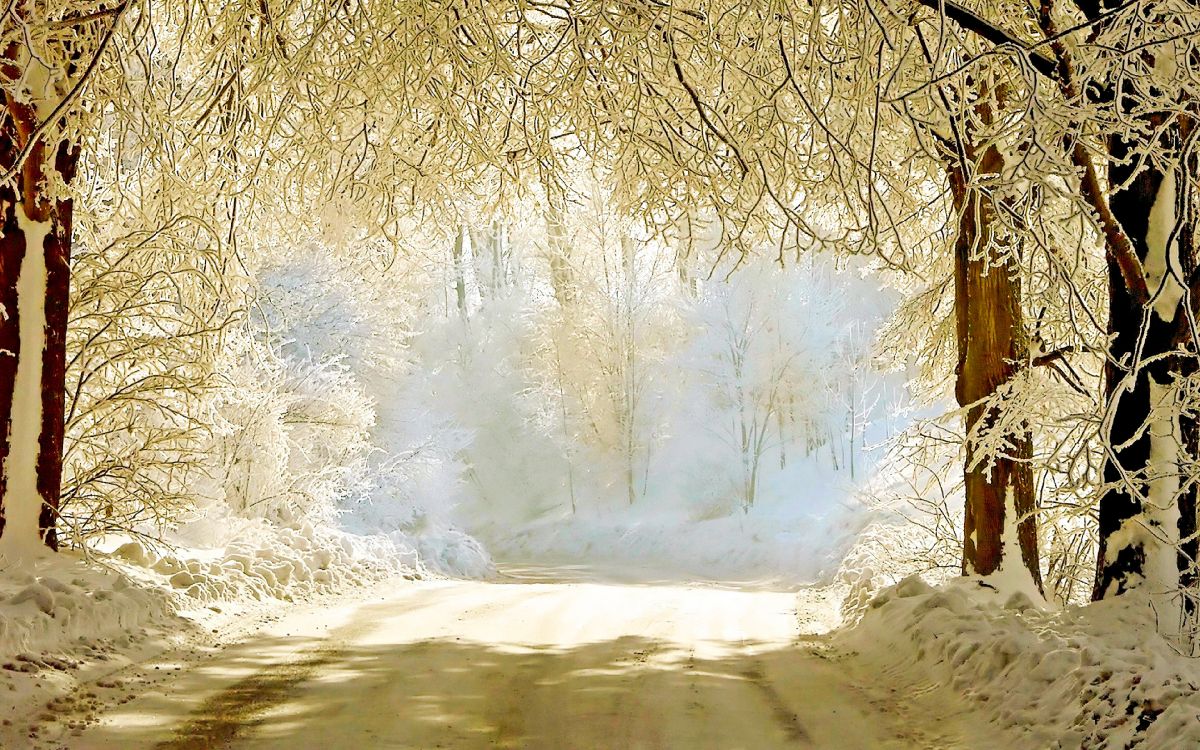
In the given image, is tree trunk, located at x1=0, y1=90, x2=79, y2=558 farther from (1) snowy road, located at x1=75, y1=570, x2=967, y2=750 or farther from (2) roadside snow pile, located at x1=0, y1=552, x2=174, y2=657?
(1) snowy road, located at x1=75, y1=570, x2=967, y2=750

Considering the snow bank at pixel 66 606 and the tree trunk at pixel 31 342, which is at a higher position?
the tree trunk at pixel 31 342

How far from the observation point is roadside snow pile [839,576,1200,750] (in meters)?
4.33

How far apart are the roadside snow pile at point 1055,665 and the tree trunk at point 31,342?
20.1 feet

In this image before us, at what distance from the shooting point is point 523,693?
6.00 meters

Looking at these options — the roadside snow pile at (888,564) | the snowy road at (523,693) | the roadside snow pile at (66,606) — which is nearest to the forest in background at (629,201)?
the roadside snow pile at (888,564)

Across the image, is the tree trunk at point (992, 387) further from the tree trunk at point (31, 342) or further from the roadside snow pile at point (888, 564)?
the tree trunk at point (31, 342)

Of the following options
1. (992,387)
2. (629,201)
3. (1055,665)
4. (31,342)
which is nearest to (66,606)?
(31,342)

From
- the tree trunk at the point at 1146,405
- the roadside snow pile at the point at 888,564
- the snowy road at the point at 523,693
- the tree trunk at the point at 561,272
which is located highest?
the tree trunk at the point at 561,272

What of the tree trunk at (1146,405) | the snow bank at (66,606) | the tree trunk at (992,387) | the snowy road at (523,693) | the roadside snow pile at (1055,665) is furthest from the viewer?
the tree trunk at (992,387)

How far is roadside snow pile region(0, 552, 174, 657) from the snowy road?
29.8 inches

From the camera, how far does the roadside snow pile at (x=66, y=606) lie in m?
5.97

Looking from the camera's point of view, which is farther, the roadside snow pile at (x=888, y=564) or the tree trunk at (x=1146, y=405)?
the roadside snow pile at (x=888, y=564)

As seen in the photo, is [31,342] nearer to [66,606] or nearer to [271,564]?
[66,606]

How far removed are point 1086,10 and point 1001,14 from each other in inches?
48.9
